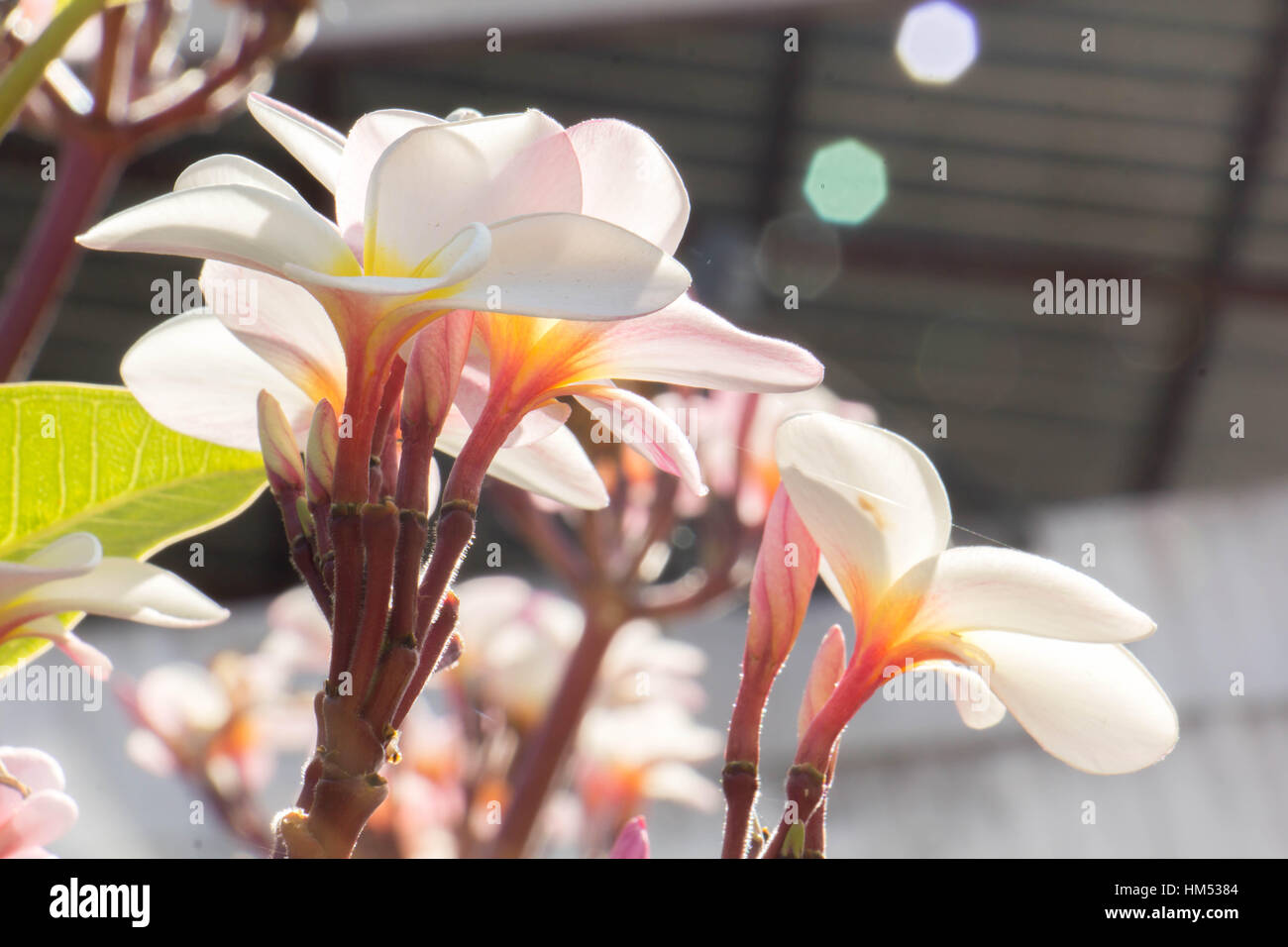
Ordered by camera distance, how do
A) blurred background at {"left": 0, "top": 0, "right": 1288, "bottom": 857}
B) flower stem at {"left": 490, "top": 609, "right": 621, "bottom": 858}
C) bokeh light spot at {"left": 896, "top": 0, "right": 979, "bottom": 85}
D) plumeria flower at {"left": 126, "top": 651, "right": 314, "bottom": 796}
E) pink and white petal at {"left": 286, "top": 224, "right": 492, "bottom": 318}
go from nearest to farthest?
pink and white petal at {"left": 286, "top": 224, "right": 492, "bottom": 318}, flower stem at {"left": 490, "top": 609, "right": 621, "bottom": 858}, plumeria flower at {"left": 126, "top": 651, "right": 314, "bottom": 796}, bokeh light spot at {"left": 896, "top": 0, "right": 979, "bottom": 85}, blurred background at {"left": 0, "top": 0, "right": 1288, "bottom": 857}

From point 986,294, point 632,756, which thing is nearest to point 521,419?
point 632,756

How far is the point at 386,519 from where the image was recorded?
10.8 inches

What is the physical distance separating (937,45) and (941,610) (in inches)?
161

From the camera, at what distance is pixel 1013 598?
280 mm

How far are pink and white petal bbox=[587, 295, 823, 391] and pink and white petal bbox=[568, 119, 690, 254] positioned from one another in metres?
0.02

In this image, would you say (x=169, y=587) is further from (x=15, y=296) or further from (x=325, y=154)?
(x=15, y=296)

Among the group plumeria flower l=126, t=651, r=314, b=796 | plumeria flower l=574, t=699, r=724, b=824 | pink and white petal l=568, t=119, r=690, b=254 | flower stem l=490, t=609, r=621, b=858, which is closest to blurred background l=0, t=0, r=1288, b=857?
plumeria flower l=574, t=699, r=724, b=824

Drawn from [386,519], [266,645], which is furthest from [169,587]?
[266,645]

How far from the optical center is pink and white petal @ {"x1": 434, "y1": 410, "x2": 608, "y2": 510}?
35cm

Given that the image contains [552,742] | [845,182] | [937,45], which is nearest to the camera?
[552,742]

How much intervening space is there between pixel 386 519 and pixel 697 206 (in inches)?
178

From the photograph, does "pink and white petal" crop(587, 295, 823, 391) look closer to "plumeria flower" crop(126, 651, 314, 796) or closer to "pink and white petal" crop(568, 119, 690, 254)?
"pink and white petal" crop(568, 119, 690, 254)

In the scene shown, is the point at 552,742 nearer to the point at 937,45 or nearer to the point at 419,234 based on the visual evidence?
the point at 419,234
